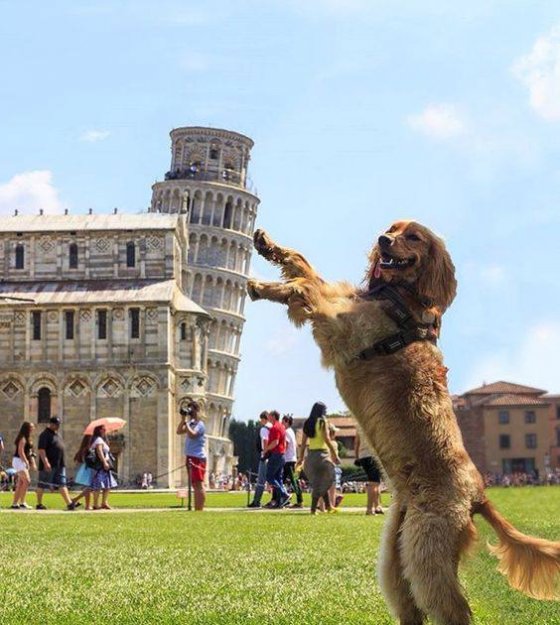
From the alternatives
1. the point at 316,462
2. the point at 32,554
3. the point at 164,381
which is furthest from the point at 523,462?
the point at 32,554

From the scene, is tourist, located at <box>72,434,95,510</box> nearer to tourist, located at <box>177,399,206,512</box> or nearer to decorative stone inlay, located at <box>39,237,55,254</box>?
tourist, located at <box>177,399,206,512</box>

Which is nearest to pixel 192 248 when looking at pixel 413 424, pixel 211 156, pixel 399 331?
pixel 211 156

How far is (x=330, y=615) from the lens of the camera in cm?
587

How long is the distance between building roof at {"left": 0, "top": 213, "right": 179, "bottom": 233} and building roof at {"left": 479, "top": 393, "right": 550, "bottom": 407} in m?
56.0

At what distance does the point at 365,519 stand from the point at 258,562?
709cm

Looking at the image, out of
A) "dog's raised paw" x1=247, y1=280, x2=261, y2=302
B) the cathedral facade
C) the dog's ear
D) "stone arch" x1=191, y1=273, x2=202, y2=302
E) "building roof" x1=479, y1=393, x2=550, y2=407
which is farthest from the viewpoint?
"building roof" x1=479, y1=393, x2=550, y2=407

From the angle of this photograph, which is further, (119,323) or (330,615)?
(119,323)

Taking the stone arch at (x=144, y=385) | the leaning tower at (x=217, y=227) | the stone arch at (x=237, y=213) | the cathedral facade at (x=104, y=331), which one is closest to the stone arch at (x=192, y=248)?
the leaning tower at (x=217, y=227)

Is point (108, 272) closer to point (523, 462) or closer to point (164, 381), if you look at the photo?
point (164, 381)

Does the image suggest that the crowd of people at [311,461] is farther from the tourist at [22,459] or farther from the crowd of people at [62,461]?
the tourist at [22,459]

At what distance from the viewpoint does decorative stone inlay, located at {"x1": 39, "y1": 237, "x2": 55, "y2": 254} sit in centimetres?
7131

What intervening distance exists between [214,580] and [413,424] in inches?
120

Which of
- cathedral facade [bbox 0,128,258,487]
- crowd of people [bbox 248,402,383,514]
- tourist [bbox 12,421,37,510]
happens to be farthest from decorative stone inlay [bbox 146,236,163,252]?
crowd of people [bbox 248,402,383,514]

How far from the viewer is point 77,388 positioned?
222 feet
